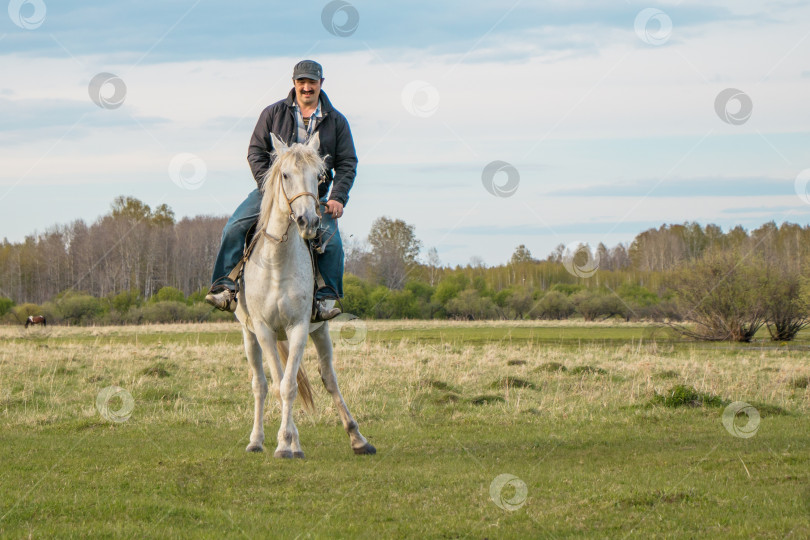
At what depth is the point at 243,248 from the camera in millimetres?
10266

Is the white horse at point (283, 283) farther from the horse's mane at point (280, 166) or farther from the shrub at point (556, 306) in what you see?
the shrub at point (556, 306)

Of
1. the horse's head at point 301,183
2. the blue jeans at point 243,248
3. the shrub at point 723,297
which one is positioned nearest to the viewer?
the horse's head at point 301,183

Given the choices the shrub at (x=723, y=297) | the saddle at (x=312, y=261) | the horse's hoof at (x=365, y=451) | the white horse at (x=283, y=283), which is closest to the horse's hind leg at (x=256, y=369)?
the white horse at (x=283, y=283)

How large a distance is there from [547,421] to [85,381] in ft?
36.8

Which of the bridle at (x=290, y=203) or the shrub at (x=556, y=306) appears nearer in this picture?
the bridle at (x=290, y=203)

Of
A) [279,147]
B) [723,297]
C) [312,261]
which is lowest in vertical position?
[723,297]

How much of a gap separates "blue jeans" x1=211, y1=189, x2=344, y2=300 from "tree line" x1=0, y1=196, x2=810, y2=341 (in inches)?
511

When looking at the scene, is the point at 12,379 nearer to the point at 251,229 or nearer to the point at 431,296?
the point at 251,229

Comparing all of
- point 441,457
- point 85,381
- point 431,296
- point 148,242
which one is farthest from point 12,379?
point 148,242

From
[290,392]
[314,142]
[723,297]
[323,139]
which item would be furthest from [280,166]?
[723,297]

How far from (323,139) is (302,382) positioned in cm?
326

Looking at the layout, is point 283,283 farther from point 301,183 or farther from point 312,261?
point 301,183

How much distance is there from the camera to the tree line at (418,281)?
3900 centimetres

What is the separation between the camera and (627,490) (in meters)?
7.81
